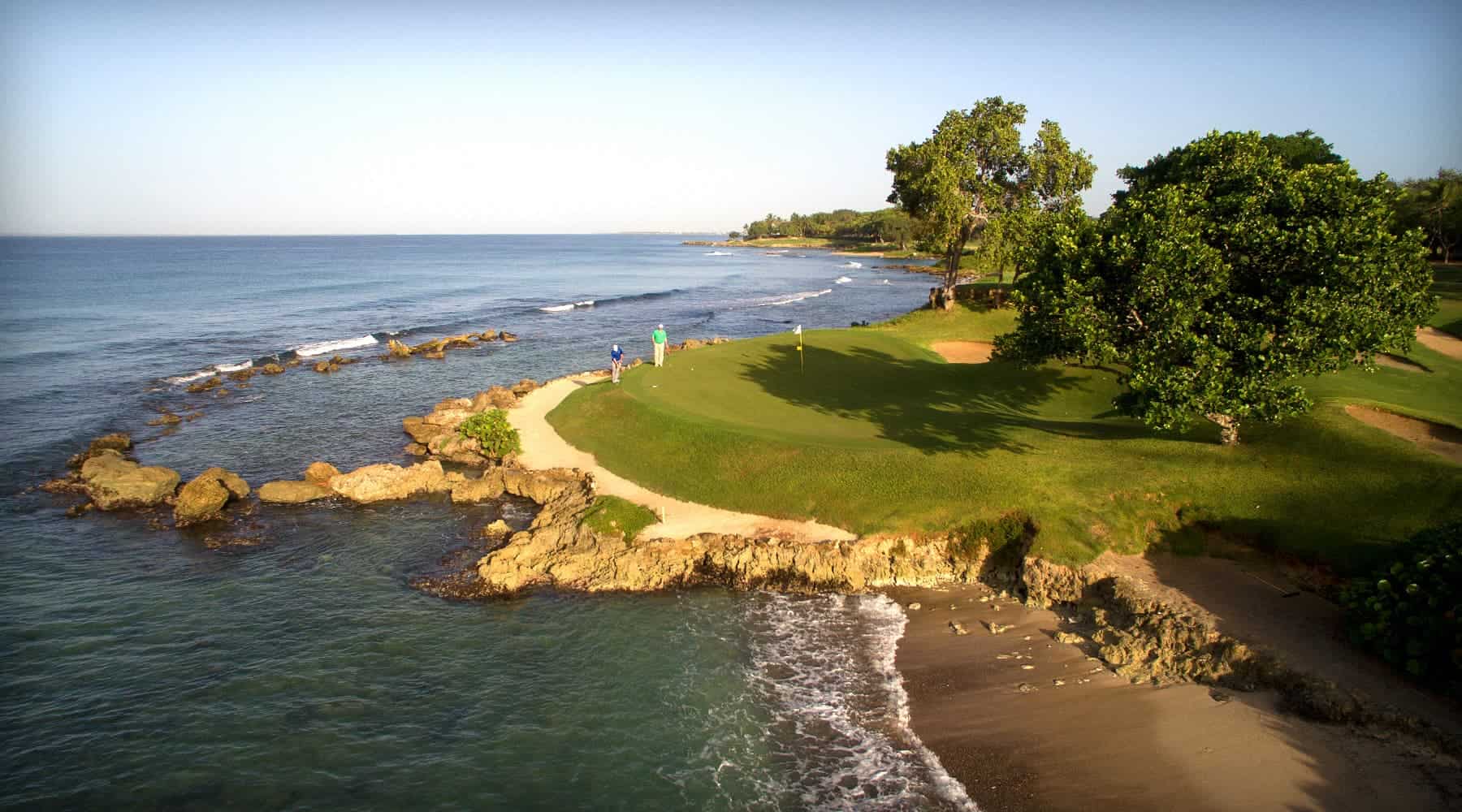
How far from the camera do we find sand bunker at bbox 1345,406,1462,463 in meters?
20.4

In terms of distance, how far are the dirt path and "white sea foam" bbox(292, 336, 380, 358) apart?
3278cm

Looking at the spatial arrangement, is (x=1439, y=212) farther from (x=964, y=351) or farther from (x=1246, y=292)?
(x=1246, y=292)

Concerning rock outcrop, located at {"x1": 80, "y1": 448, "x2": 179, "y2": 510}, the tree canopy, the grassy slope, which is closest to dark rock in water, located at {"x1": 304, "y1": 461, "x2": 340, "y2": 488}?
rock outcrop, located at {"x1": 80, "y1": 448, "x2": 179, "y2": 510}

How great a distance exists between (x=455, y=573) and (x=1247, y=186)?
950 inches

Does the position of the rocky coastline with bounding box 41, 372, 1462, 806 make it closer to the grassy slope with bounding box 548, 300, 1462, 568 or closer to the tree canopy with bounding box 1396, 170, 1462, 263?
Result: the grassy slope with bounding box 548, 300, 1462, 568

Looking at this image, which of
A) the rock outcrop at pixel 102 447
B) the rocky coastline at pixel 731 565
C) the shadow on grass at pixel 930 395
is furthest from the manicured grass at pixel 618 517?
the rock outcrop at pixel 102 447

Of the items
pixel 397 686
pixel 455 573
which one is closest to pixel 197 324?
pixel 455 573

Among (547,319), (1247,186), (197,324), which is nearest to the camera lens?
(1247,186)

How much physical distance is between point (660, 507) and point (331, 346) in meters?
48.5

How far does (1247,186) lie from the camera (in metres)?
20.3

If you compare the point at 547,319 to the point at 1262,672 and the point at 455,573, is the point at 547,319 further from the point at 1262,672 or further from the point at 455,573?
the point at 1262,672

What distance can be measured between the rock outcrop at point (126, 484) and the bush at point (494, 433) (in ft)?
35.2

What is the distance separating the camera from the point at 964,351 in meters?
47.9

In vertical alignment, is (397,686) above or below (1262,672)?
below
